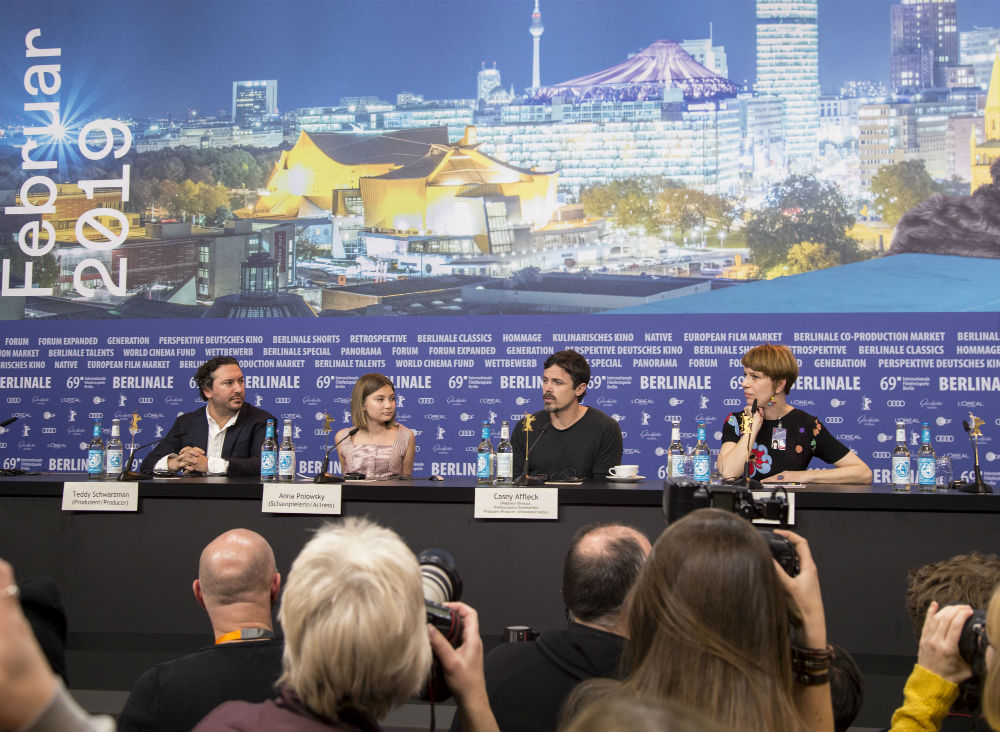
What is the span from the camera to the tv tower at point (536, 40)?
5527 millimetres

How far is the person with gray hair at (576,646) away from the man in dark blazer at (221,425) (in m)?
2.57

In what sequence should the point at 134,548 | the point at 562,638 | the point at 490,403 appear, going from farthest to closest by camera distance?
the point at 490,403, the point at 134,548, the point at 562,638

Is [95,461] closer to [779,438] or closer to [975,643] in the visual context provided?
[779,438]

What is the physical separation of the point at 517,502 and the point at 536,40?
322cm

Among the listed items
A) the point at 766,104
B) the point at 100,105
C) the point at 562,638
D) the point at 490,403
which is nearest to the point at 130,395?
the point at 100,105


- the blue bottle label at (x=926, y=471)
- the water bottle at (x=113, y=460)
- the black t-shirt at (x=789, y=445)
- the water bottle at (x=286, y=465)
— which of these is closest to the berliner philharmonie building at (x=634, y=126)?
the black t-shirt at (x=789, y=445)

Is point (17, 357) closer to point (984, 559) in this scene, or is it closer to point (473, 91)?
point (473, 91)

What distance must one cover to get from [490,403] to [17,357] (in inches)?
114

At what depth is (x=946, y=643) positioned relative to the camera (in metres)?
1.36

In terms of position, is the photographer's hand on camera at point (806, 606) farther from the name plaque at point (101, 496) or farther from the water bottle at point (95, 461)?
the water bottle at point (95, 461)

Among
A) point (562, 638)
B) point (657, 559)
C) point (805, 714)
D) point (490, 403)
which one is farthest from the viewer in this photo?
point (490, 403)

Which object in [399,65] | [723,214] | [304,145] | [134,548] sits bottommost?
[134,548]

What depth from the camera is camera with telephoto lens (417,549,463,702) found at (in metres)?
1.24

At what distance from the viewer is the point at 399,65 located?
5.67m
